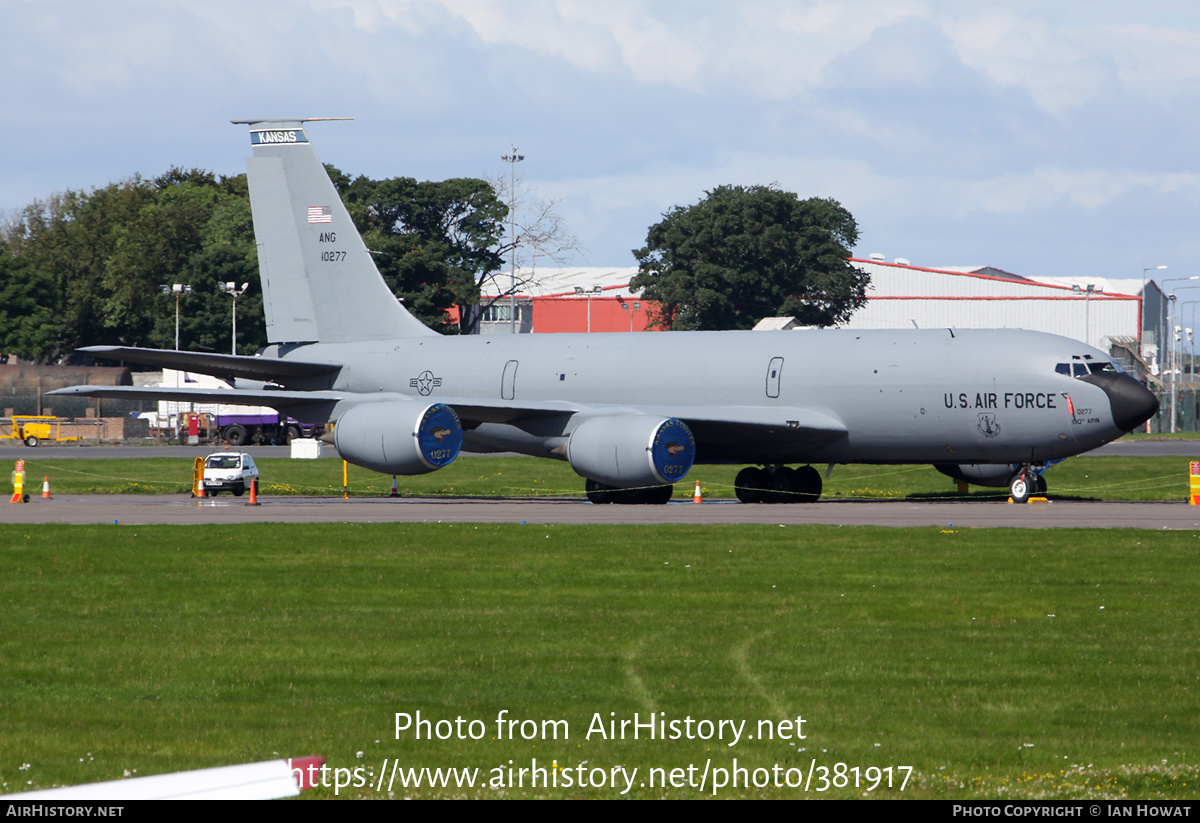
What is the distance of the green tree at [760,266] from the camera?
108m

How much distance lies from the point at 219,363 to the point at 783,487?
14621mm

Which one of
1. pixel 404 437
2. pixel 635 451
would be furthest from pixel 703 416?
pixel 404 437

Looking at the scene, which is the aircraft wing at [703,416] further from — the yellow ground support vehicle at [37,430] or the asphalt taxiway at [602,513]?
the yellow ground support vehicle at [37,430]

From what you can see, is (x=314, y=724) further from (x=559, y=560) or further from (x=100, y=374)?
(x=100, y=374)

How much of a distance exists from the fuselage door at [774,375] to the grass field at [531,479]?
5328mm

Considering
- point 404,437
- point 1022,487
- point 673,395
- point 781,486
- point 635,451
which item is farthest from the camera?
point 781,486

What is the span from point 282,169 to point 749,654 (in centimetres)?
3090

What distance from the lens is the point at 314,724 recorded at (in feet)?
33.1

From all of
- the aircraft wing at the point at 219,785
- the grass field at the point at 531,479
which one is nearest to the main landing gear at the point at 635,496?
the grass field at the point at 531,479

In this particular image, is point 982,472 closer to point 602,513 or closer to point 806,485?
point 806,485

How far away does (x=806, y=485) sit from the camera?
3544 centimetres

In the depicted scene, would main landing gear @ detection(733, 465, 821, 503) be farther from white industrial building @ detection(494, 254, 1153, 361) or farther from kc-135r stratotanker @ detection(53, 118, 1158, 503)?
white industrial building @ detection(494, 254, 1153, 361)
